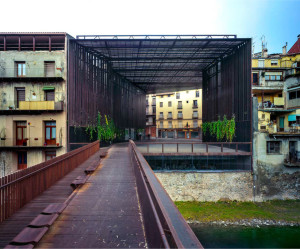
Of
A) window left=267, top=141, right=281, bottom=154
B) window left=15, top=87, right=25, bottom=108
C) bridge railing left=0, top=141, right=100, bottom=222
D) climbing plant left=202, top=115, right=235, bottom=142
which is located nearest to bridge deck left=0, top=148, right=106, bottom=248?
bridge railing left=0, top=141, right=100, bottom=222

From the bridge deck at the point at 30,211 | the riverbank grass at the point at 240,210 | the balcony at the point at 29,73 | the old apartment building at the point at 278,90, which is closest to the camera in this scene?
the bridge deck at the point at 30,211

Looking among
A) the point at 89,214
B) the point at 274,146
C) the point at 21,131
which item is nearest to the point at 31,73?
the point at 21,131

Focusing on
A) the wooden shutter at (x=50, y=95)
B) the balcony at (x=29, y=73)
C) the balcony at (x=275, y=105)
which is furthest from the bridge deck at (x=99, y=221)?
the balcony at (x=275, y=105)

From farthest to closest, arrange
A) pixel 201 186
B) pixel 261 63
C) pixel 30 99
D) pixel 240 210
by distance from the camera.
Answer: pixel 261 63
pixel 30 99
pixel 201 186
pixel 240 210

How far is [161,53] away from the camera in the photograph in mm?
22094

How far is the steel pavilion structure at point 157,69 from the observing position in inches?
745

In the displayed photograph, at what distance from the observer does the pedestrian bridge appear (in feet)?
7.45

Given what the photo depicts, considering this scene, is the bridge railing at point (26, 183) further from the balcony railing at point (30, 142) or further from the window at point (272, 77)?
the window at point (272, 77)

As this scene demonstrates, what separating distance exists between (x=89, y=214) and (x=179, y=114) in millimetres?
48974

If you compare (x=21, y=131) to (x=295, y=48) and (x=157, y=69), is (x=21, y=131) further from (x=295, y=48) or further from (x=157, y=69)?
(x=295, y=48)

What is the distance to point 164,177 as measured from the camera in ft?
58.5

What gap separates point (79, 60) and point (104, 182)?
1731 centimetres

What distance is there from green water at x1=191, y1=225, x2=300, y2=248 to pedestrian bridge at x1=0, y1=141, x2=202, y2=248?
33.5ft

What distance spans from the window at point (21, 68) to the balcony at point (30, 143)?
6867 millimetres
